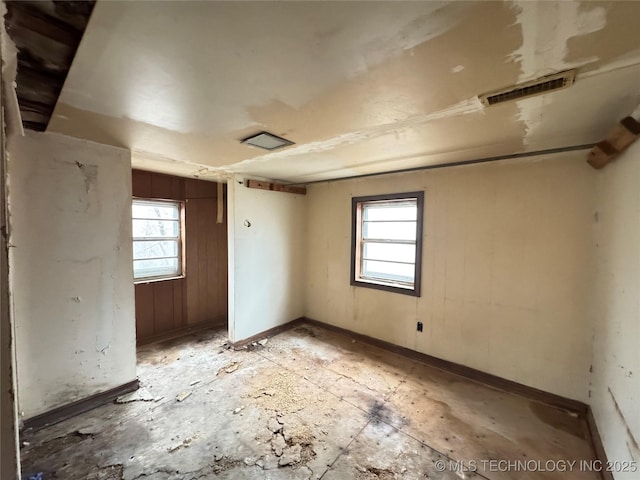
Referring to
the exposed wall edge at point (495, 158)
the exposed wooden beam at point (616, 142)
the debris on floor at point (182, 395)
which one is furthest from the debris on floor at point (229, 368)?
the exposed wooden beam at point (616, 142)

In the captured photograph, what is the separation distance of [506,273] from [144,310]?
4392 millimetres

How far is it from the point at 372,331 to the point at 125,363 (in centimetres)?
280

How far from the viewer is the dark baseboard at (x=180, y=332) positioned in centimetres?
344

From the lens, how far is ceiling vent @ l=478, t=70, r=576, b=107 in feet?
3.93

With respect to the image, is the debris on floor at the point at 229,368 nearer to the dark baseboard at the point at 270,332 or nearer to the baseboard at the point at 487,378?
the dark baseboard at the point at 270,332

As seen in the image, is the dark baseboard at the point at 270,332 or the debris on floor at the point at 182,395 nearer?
the debris on floor at the point at 182,395

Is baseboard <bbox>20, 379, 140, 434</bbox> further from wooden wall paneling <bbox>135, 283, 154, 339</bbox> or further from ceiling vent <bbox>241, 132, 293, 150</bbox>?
ceiling vent <bbox>241, 132, 293, 150</bbox>

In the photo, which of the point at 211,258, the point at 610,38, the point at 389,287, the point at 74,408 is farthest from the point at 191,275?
the point at 610,38

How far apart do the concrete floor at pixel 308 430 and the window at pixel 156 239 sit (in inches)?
52.6

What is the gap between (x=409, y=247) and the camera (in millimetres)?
3275

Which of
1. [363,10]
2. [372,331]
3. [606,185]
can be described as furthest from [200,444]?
[606,185]

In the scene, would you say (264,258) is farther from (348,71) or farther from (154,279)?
(348,71)

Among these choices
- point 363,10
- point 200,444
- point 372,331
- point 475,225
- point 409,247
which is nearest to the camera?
point 363,10

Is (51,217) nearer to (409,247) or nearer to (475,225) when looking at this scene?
(409,247)
